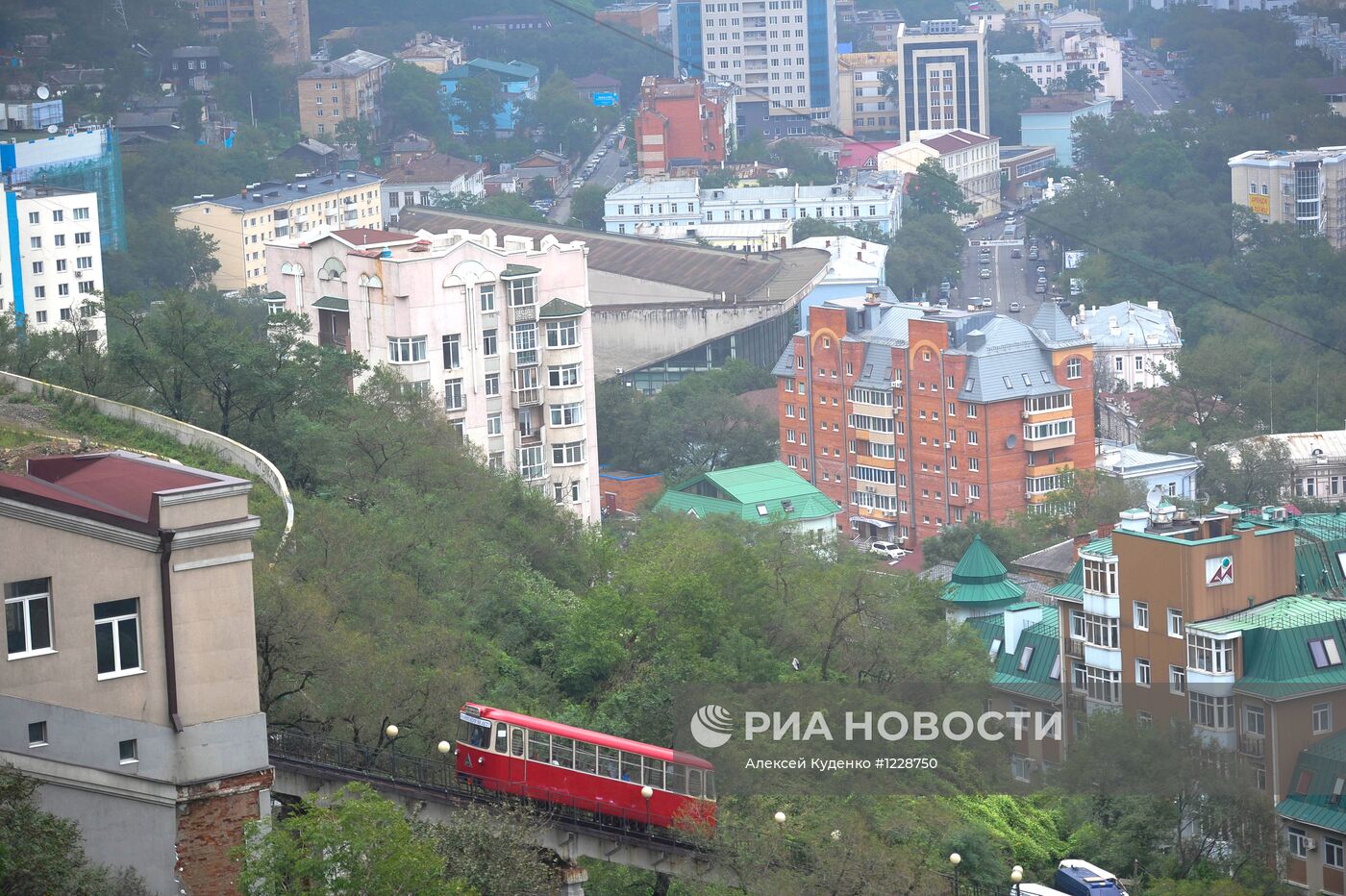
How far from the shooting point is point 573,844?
1955cm

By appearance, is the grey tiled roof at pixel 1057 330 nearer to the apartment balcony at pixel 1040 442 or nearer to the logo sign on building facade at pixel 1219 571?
the apartment balcony at pixel 1040 442

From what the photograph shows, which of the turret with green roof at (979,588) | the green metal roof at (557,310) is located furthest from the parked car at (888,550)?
the turret with green roof at (979,588)

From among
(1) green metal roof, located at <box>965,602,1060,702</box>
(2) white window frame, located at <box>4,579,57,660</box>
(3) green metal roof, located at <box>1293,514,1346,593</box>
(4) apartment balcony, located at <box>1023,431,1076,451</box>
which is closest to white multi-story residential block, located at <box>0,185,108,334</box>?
(4) apartment balcony, located at <box>1023,431,1076,451</box>

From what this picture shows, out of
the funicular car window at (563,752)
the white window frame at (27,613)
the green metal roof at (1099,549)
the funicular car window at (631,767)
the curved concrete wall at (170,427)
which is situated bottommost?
the green metal roof at (1099,549)

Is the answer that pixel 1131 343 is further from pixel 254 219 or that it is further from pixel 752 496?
pixel 254 219

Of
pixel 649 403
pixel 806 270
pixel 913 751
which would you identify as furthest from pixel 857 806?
pixel 806 270

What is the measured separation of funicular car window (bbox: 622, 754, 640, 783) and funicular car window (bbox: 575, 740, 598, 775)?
25cm

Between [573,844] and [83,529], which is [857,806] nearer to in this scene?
[573,844]

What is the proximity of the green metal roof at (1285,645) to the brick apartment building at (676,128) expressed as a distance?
78.3 metres

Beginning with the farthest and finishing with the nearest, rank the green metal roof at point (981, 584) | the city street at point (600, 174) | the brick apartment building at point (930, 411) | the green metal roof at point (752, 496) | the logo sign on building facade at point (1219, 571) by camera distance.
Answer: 1. the city street at point (600, 174)
2. the brick apartment building at point (930, 411)
3. the green metal roof at point (752, 496)
4. the green metal roof at point (981, 584)
5. the logo sign on building facade at point (1219, 571)

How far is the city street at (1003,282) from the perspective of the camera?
8494 centimetres

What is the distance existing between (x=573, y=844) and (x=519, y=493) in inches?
492

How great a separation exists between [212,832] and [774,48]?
377ft

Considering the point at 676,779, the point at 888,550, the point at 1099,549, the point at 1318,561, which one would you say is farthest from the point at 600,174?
the point at 676,779
